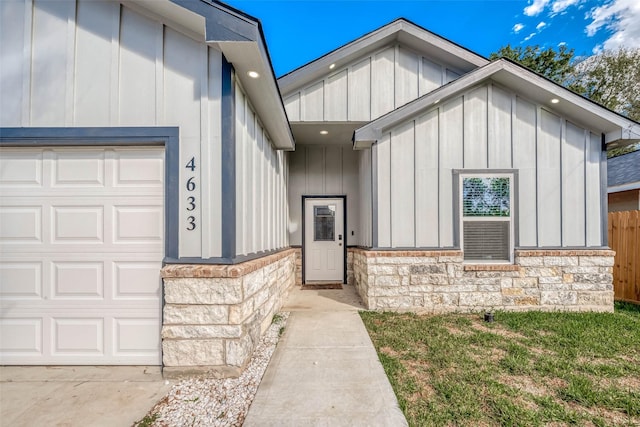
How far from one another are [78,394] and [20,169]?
91.4 inches

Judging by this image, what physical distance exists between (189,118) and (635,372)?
514cm

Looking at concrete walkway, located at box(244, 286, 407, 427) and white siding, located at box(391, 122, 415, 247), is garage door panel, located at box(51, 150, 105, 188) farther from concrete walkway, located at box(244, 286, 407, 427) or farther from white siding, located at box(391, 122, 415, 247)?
white siding, located at box(391, 122, 415, 247)

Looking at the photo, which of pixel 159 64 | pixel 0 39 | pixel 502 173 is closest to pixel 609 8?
pixel 502 173

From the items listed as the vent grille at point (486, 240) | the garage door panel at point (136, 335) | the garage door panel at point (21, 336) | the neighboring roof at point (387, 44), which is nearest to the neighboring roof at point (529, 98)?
the neighboring roof at point (387, 44)

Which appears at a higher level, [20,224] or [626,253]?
[20,224]

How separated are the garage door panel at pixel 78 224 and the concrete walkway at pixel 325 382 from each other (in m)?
2.28

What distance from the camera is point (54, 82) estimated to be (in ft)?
9.23

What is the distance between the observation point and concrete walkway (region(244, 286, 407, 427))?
2.10 meters

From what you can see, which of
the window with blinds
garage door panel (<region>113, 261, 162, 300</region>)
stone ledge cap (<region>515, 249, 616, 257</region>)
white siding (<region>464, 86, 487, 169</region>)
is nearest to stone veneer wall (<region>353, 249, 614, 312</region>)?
stone ledge cap (<region>515, 249, 616, 257</region>)

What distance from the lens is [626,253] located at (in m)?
5.50

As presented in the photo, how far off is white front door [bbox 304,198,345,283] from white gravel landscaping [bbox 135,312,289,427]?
424 cm

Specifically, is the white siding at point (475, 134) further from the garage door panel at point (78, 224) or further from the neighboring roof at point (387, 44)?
the garage door panel at point (78, 224)

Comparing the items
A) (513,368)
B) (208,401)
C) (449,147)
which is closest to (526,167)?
(449,147)

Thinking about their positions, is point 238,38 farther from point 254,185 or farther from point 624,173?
point 624,173
